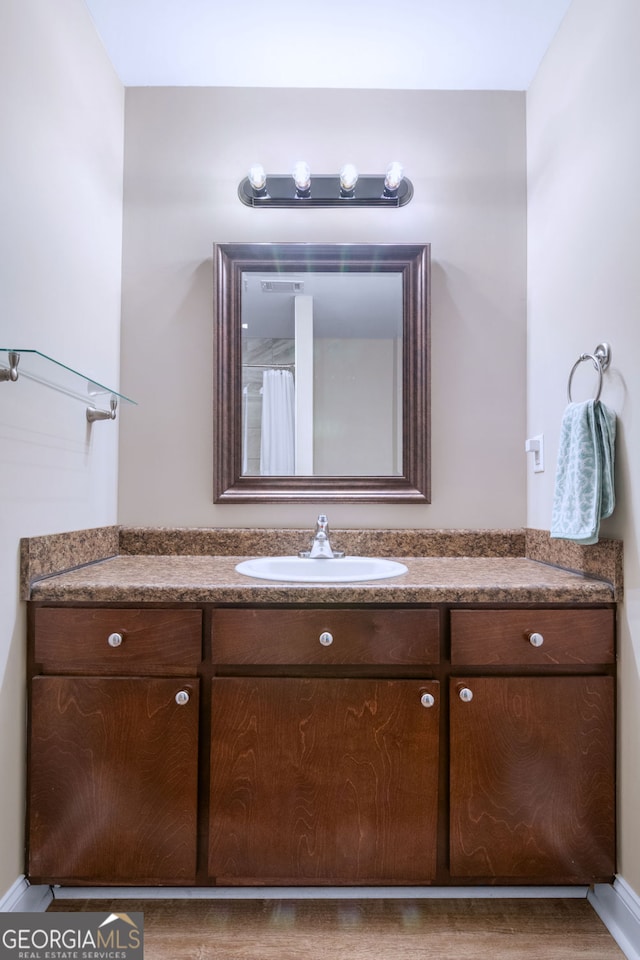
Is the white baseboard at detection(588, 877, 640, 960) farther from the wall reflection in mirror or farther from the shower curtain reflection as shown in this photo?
the shower curtain reflection

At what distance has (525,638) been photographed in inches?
51.6

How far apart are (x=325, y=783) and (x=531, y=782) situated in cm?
50

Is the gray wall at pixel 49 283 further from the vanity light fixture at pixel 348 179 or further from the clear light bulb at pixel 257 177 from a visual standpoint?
the vanity light fixture at pixel 348 179

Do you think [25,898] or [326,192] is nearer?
[25,898]

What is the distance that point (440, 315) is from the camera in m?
1.85

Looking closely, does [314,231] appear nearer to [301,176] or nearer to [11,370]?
[301,176]

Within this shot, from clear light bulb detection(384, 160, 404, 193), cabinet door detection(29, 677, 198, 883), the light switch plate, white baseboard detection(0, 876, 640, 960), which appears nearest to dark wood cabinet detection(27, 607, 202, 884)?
cabinet door detection(29, 677, 198, 883)

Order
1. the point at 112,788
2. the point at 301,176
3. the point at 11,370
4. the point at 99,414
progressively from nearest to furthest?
1. the point at 11,370
2. the point at 112,788
3. the point at 99,414
4. the point at 301,176

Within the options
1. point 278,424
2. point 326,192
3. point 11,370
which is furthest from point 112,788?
point 326,192

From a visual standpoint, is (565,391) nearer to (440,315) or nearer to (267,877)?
(440,315)

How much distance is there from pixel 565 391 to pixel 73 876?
6.00 ft

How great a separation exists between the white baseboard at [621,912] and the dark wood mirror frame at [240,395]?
1.13 metres

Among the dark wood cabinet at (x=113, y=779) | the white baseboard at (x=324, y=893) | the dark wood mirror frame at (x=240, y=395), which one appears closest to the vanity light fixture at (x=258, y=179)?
the dark wood mirror frame at (x=240, y=395)

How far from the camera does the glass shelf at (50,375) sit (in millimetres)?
1117
